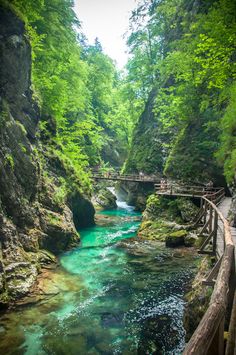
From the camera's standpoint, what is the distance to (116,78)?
189 feet

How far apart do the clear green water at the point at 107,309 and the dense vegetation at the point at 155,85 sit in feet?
21.9

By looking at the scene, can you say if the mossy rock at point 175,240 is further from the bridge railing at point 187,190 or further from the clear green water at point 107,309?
the bridge railing at point 187,190

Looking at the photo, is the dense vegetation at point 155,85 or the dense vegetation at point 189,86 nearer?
the dense vegetation at point 189,86

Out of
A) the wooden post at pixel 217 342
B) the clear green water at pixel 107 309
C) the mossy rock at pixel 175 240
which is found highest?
the wooden post at pixel 217 342

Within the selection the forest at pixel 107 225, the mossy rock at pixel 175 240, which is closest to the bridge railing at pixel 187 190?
the forest at pixel 107 225

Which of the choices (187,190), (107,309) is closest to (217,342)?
(107,309)

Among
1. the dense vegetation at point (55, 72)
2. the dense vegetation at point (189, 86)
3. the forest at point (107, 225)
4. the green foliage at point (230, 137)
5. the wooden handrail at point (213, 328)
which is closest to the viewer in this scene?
the wooden handrail at point (213, 328)

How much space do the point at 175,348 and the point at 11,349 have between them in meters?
4.09

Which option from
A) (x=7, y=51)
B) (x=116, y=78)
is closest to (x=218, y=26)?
(x=7, y=51)

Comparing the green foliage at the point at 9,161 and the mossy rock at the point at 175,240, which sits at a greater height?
the green foliage at the point at 9,161

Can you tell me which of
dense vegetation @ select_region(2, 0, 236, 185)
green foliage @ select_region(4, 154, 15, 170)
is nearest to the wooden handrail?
green foliage @ select_region(4, 154, 15, 170)

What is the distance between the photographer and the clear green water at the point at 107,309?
7.16 meters

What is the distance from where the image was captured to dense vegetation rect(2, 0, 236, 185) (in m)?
15.6

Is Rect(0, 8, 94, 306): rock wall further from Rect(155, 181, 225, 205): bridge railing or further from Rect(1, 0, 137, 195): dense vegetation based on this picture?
Rect(155, 181, 225, 205): bridge railing
